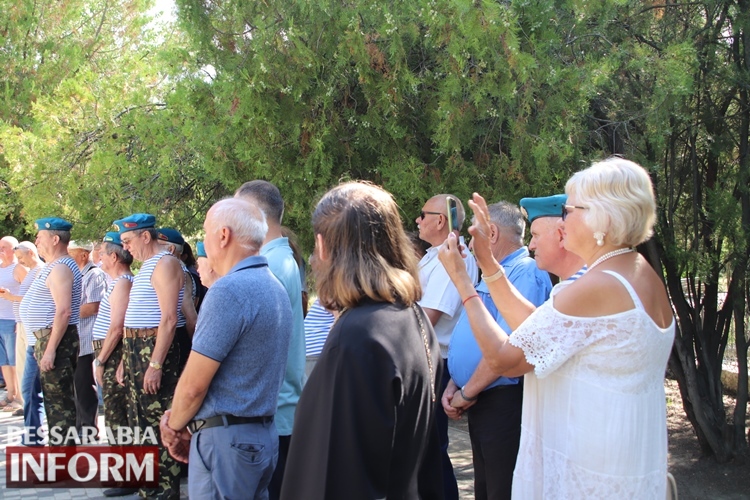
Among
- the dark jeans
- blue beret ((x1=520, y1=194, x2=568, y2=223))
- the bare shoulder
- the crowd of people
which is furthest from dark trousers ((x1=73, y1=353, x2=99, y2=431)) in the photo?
blue beret ((x1=520, y1=194, x2=568, y2=223))

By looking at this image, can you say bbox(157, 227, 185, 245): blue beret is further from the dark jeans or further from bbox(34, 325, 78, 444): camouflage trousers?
the dark jeans

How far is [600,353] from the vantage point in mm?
2307

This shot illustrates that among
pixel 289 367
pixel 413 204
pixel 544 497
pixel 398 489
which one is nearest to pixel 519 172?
pixel 413 204

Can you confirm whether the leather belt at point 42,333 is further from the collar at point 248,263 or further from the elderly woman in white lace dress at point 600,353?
the elderly woman in white lace dress at point 600,353

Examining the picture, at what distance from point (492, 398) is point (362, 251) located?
67.3 inches

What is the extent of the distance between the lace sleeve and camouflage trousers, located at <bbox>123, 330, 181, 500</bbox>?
3.36 metres

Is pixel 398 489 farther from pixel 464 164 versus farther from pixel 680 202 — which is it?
pixel 680 202

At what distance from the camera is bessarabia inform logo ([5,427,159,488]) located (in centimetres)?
542

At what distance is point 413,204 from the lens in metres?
5.47

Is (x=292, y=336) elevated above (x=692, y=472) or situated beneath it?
elevated above

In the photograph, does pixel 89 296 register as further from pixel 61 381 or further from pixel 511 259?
pixel 511 259

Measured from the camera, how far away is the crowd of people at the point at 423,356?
1990mm

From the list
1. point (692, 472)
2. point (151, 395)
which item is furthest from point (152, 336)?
point (692, 472)

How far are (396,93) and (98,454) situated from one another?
4.09m
